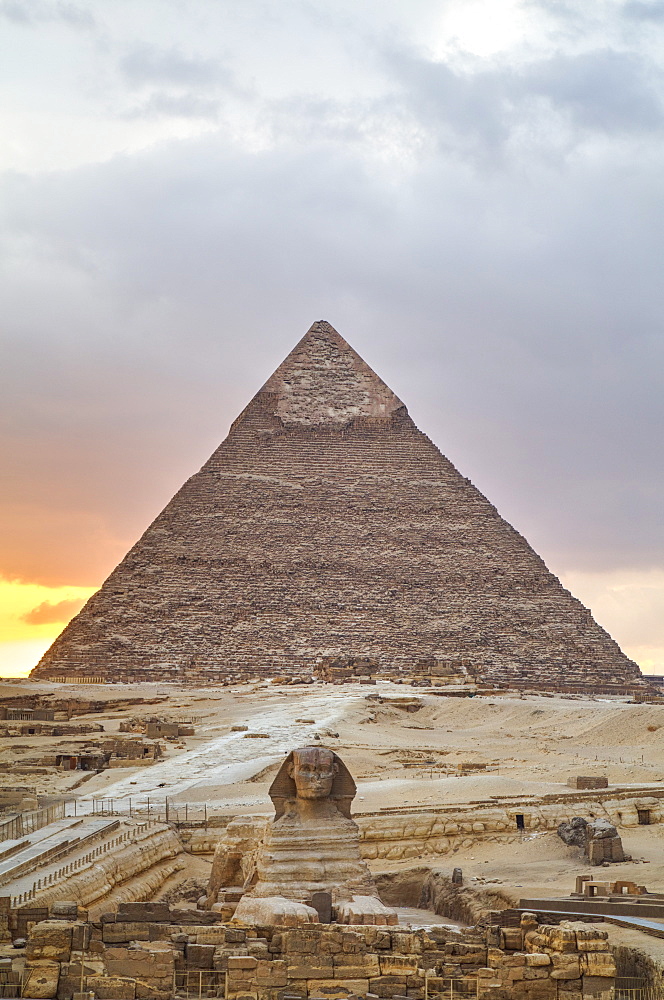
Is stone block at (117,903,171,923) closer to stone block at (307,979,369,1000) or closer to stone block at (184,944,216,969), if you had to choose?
stone block at (184,944,216,969)

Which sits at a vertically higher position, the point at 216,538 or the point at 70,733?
the point at 216,538

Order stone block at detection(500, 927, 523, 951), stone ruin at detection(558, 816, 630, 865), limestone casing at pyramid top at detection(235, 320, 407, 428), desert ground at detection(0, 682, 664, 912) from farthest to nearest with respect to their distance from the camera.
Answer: limestone casing at pyramid top at detection(235, 320, 407, 428) < desert ground at detection(0, 682, 664, 912) < stone ruin at detection(558, 816, 630, 865) < stone block at detection(500, 927, 523, 951)

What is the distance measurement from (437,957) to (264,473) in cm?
9401

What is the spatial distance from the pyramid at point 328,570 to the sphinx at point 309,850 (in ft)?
226

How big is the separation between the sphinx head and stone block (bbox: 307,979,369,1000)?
2.69 metres

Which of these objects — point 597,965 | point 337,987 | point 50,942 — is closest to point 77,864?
point 50,942

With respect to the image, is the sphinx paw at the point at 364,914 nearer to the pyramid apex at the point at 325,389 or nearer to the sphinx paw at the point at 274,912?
the sphinx paw at the point at 274,912

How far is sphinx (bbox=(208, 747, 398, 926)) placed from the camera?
7.38 metres

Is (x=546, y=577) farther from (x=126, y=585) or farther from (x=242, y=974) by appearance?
(x=242, y=974)

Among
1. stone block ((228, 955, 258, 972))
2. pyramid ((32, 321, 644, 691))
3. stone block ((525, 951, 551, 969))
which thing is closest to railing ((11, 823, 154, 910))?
stone block ((228, 955, 258, 972))

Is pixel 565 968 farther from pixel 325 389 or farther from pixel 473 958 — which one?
pixel 325 389

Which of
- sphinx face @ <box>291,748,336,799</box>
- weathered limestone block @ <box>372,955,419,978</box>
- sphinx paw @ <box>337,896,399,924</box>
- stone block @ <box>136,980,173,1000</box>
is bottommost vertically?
stone block @ <box>136,980,173,1000</box>

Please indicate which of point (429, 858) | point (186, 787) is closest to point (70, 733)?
point (186, 787)

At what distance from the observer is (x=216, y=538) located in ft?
317
